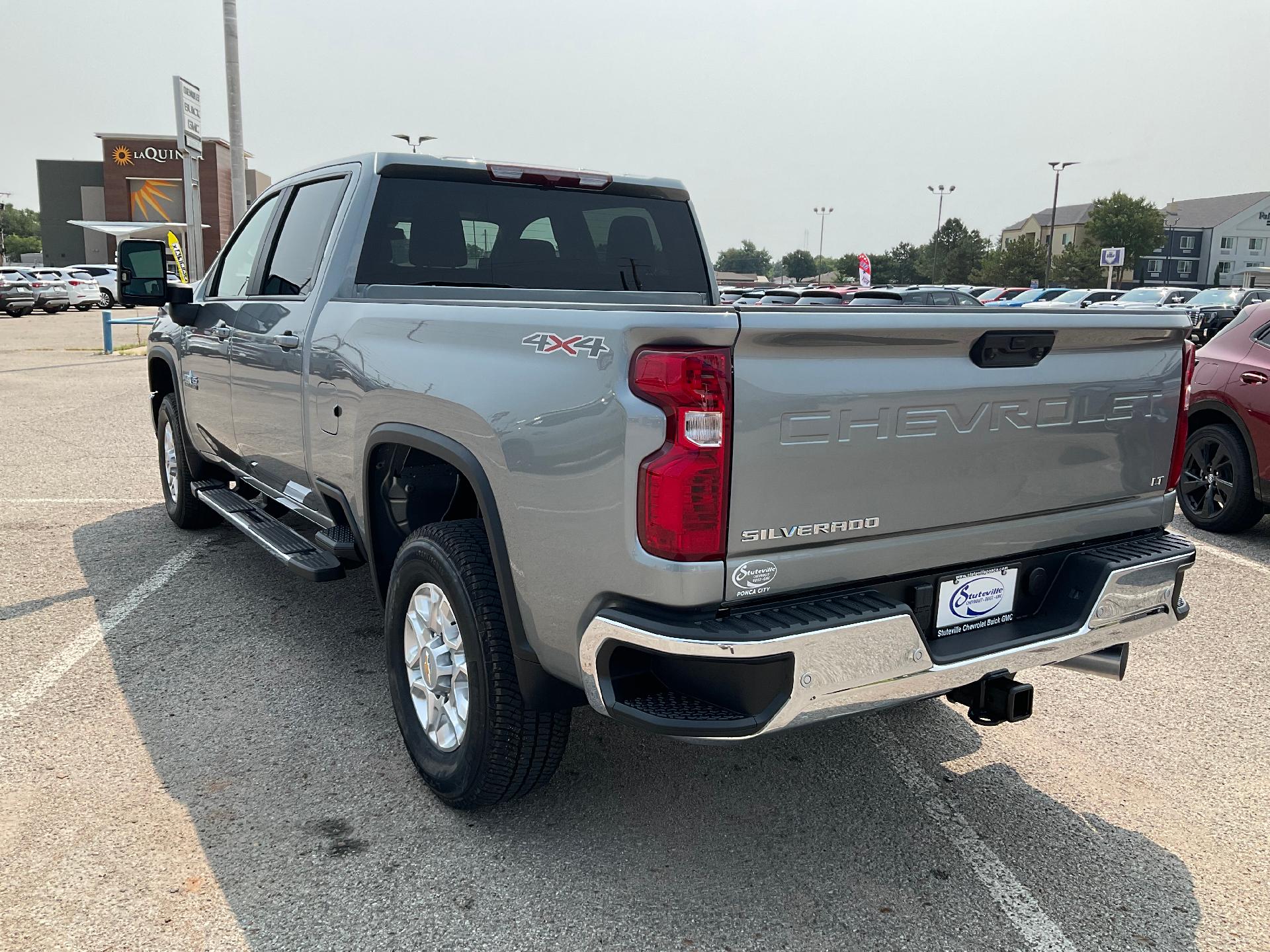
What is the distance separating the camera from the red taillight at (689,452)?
2.34 meters

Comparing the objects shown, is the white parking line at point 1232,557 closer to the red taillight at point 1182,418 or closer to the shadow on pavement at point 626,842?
the shadow on pavement at point 626,842

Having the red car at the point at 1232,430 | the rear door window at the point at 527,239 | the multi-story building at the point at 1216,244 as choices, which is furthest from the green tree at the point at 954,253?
the rear door window at the point at 527,239

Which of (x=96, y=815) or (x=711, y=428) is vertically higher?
(x=711, y=428)

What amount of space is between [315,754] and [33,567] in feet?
10.5

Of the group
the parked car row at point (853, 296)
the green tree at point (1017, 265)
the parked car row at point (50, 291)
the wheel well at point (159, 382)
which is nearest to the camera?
the wheel well at point (159, 382)

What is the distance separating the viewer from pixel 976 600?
113 inches

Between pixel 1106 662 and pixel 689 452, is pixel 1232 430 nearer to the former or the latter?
pixel 1106 662

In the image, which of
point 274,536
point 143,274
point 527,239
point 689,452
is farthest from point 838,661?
point 143,274

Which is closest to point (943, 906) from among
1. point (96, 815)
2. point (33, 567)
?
point (96, 815)

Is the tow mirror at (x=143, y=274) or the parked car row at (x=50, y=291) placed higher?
the tow mirror at (x=143, y=274)

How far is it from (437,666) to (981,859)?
1751 mm

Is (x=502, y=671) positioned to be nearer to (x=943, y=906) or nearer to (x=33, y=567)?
(x=943, y=906)

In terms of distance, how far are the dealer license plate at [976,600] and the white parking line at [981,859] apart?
2.35 ft

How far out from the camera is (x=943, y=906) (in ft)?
9.16
